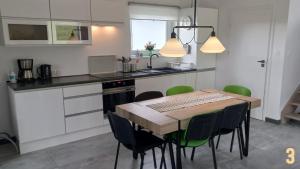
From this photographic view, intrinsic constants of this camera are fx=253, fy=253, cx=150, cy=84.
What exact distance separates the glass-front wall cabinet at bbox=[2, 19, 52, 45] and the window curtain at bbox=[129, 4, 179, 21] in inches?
62.7

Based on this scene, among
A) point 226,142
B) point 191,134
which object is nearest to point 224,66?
point 226,142

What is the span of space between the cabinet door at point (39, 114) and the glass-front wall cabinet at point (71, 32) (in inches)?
28.6

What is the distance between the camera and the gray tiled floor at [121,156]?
2992mm

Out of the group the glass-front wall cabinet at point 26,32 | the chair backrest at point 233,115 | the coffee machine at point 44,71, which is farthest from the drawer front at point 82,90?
the chair backrest at point 233,115

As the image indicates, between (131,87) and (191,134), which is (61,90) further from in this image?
(191,134)

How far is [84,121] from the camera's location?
12.1ft

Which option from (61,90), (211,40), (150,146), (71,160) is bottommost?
(71,160)

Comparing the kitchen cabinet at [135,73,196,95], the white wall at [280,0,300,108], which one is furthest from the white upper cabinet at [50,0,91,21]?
the white wall at [280,0,300,108]

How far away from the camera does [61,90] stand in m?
3.41

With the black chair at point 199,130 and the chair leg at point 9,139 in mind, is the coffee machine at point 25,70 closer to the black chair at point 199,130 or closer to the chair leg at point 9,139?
the chair leg at point 9,139

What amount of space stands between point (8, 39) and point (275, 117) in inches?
169

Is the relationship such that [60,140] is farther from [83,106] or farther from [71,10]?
[71,10]

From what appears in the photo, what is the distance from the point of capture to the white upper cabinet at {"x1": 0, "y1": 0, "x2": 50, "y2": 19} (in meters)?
3.07

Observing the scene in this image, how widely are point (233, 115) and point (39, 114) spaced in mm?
2412
